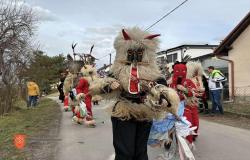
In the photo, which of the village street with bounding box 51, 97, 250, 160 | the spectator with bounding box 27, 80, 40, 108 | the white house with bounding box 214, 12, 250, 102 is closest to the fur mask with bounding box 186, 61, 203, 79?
the village street with bounding box 51, 97, 250, 160

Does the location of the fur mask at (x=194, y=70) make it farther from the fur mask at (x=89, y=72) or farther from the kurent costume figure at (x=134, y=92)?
the kurent costume figure at (x=134, y=92)

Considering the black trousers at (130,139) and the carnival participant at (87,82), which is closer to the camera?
the black trousers at (130,139)

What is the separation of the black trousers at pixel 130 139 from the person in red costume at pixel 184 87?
10.6 feet

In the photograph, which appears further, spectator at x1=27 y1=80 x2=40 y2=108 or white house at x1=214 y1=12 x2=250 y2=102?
spectator at x1=27 y1=80 x2=40 y2=108

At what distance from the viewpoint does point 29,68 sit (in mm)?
28500

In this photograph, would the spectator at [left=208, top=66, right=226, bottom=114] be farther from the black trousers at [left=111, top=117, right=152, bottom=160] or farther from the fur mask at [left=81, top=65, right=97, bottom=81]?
the black trousers at [left=111, top=117, right=152, bottom=160]

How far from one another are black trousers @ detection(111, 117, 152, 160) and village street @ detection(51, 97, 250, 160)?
1483 millimetres

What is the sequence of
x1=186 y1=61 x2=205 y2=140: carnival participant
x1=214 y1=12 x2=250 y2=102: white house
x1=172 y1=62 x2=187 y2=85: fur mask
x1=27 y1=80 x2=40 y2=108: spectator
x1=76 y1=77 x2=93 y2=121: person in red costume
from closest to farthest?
x1=172 y1=62 x2=187 y2=85: fur mask < x1=186 y1=61 x2=205 y2=140: carnival participant < x1=76 y1=77 x2=93 y2=121: person in red costume < x1=214 y1=12 x2=250 y2=102: white house < x1=27 y1=80 x2=40 y2=108: spectator

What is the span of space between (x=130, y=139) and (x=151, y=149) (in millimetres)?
3729

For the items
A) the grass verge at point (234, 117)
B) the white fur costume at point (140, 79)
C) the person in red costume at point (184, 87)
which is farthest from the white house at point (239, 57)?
the white fur costume at point (140, 79)

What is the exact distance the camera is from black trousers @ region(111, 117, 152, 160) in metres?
5.89

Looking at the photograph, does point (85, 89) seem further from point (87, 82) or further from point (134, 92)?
point (134, 92)

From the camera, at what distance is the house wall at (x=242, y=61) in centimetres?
2255

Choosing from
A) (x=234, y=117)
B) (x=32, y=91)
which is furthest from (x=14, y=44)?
(x=234, y=117)
